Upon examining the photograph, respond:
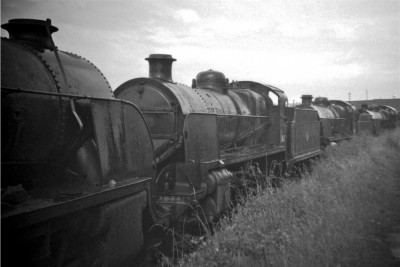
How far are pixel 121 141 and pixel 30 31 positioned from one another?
1254mm

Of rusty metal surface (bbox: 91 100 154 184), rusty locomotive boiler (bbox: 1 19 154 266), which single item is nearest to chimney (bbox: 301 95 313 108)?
rusty metal surface (bbox: 91 100 154 184)

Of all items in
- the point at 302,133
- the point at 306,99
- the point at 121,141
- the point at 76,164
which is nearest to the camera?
the point at 76,164

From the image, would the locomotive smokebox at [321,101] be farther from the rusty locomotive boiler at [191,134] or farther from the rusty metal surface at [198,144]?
the rusty metal surface at [198,144]

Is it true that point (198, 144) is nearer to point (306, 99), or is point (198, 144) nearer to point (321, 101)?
point (306, 99)

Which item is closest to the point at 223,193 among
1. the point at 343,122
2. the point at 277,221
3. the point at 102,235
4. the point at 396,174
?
the point at 277,221

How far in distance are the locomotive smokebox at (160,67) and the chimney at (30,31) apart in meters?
2.67

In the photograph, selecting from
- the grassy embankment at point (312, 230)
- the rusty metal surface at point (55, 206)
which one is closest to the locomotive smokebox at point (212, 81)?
the grassy embankment at point (312, 230)

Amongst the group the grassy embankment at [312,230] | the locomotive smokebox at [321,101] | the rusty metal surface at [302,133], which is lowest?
the grassy embankment at [312,230]

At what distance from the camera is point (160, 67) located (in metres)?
5.62

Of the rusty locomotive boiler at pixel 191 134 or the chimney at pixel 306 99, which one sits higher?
the chimney at pixel 306 99

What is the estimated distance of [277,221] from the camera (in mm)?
4547

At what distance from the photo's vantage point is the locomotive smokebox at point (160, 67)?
5.59 metres

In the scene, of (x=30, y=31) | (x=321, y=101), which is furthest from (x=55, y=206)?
(x=321, y=101)

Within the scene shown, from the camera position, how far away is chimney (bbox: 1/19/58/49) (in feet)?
9.41
